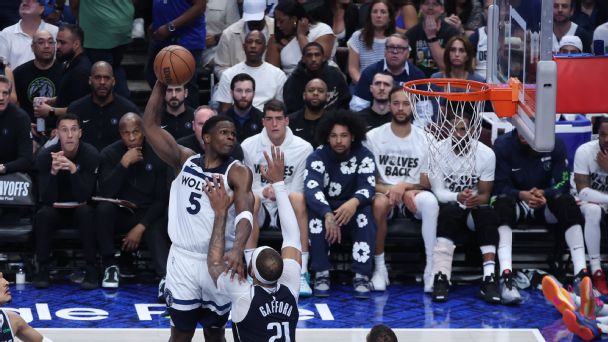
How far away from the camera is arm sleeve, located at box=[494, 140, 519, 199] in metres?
10.8

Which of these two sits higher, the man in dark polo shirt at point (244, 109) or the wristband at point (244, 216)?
the man in dark polo shirt at point (244, 109)

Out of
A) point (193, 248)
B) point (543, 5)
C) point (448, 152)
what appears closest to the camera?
point (543, 5)

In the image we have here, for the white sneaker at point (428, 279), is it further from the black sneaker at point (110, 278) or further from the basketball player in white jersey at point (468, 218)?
the black sneaker at point (110, 278)

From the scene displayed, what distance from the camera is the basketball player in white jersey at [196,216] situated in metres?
7.79

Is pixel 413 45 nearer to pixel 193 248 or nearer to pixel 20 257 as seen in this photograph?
pixel 20 257

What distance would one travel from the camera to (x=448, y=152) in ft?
30.0

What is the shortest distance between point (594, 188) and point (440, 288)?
1.74 metres

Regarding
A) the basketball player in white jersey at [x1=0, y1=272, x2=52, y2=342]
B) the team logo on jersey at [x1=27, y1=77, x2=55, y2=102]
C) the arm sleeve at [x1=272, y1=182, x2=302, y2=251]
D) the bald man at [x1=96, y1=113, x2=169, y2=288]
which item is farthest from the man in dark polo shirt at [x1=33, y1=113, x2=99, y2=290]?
the arm sleeve at [x1=272, y1=182, x2=302, y2=251]

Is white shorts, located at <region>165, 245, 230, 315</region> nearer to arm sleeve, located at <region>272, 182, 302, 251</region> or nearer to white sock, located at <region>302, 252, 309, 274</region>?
arm sleeve, located at <region>272, 182, 302, 251</region>

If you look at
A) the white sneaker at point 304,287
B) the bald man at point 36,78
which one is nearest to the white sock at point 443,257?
the white sneaker at point 304,287

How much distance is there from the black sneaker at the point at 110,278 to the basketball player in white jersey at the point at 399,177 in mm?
2223

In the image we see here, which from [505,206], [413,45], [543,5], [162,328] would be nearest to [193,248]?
[162,328]

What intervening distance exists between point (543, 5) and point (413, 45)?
5.34 m

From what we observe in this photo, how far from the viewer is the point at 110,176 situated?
Answer: 10.7 m
